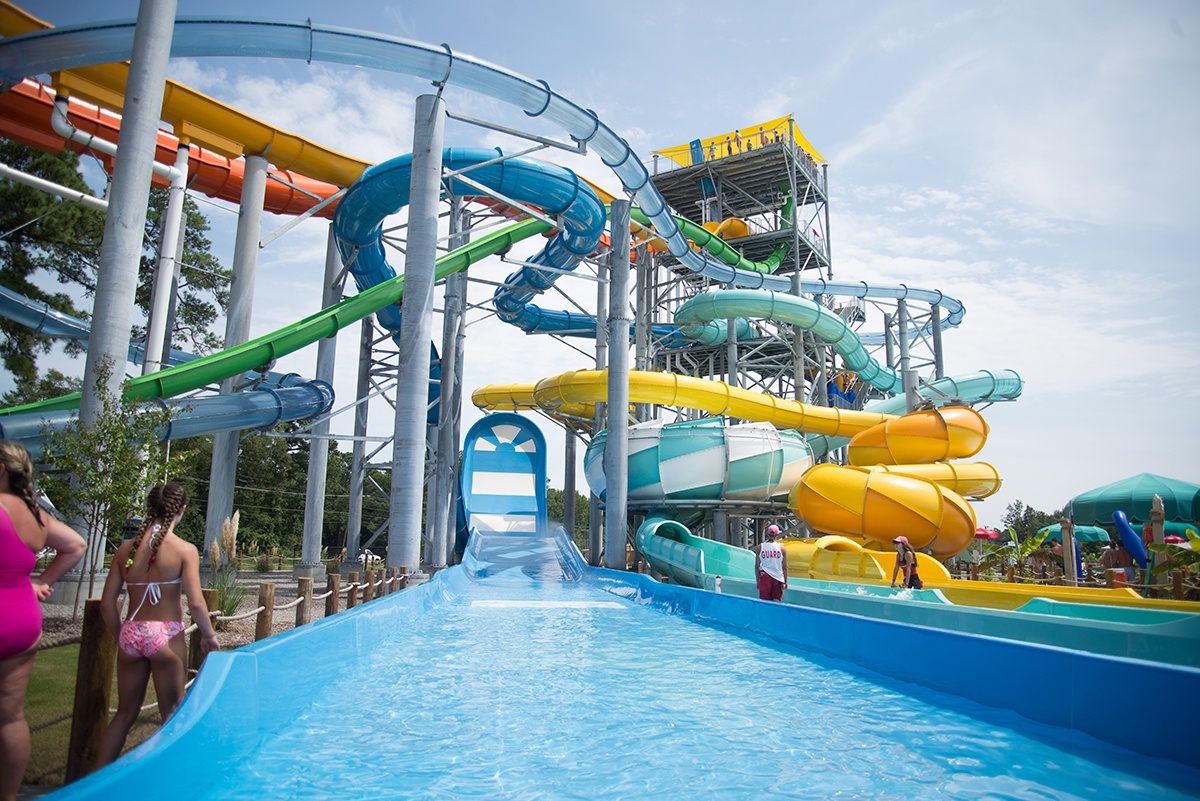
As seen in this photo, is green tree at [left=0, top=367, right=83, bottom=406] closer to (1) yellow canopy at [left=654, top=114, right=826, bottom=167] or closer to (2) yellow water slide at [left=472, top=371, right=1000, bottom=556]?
(2) yellow water slide at [left=472, top=371, right=1000, bottom=556]

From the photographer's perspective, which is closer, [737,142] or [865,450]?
[865,450]

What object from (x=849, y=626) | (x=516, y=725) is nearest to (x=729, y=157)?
(x=849, y=626)

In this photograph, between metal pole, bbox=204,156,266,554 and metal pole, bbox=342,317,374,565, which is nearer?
metal pole, bbox=204,156,266,554

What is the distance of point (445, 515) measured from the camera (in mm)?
13547

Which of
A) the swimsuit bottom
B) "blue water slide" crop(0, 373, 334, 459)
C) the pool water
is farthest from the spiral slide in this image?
the swimsuit bottom

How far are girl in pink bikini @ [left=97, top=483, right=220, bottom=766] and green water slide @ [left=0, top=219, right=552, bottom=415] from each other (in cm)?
709

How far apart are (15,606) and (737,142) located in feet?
80.8

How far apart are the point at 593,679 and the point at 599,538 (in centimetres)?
1313

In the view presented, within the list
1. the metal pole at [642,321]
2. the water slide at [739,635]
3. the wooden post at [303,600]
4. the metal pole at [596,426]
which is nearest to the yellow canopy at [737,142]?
the metal pole at [642,321]

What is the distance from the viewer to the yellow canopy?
2377 cm

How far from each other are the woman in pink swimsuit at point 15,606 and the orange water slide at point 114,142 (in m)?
12.3

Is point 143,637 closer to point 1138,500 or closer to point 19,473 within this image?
point 19,473

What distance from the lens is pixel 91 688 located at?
9.82 feet

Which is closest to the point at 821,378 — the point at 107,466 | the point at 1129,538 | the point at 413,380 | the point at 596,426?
the point at 596,426
